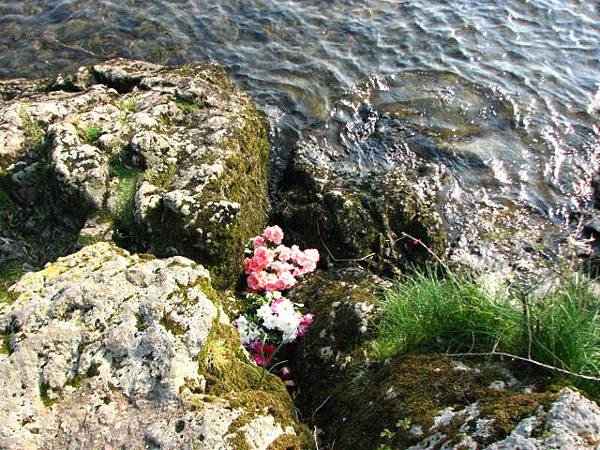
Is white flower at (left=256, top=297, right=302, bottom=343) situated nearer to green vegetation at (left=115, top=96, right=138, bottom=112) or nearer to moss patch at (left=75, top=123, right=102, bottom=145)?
moss patch at (left=75, top=123, right=102, bottom=145)

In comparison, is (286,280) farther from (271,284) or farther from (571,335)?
(571,335)

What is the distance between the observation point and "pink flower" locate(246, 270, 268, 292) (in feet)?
24.0

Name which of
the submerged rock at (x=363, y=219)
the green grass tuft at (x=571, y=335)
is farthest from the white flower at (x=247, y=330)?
the green grass tuft at (x=571, y=335)

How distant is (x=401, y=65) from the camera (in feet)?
43.9

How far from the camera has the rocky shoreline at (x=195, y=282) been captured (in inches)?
158

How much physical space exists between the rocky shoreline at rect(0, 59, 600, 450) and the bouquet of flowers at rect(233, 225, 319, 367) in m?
0.22

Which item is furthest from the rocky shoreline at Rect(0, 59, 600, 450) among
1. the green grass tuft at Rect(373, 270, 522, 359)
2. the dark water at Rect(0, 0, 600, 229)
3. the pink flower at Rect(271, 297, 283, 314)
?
the dark water at Rect(0, 0, 600, 229)

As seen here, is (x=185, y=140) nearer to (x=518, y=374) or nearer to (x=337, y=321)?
(x=337, y=321)

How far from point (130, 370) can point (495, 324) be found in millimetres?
3014

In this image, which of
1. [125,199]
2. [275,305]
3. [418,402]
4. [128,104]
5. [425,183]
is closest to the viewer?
[418,402]

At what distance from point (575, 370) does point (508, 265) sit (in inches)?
221

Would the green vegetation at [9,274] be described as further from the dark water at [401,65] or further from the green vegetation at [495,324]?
the dark water at [401,65]

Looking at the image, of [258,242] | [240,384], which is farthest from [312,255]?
[240,384]

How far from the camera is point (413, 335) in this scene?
5.02 meters
